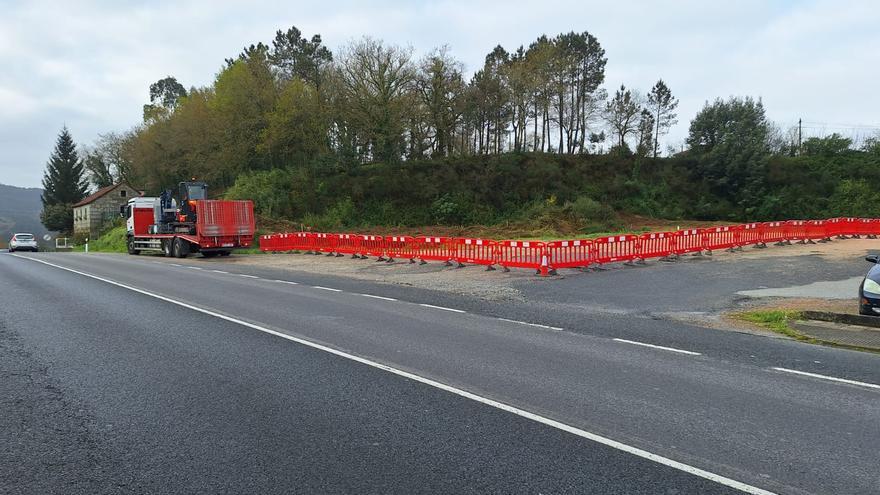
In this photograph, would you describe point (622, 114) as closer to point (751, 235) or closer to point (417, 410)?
point (751, 235)

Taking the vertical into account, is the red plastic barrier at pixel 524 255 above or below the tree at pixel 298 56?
below

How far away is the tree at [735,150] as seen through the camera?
5188cm

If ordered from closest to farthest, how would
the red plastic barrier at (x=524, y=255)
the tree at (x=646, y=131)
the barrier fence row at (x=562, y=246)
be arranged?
the red plastic barrier at (x=524, y=255), the barrier fence row at (x=562, y=246), the tree at (x=646, y=131)

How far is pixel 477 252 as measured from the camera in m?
19.2

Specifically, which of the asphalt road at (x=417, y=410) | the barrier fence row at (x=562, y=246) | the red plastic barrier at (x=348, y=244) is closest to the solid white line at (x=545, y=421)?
the asphalt road at (x=417, y=410)

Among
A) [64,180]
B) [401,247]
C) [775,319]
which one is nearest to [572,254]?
[401,247]

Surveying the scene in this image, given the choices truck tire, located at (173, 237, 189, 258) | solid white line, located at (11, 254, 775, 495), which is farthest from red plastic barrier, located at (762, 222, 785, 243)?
truck tire, located at (173, 237, 189, 258)

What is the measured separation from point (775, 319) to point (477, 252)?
417 inches

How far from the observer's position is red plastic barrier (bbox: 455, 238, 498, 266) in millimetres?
18594

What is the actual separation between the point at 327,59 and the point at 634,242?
154ft

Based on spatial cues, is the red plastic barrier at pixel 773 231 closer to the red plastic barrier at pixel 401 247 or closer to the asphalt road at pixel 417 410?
the red plastic barrier at pixel 401 247

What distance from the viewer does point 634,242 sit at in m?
19.3

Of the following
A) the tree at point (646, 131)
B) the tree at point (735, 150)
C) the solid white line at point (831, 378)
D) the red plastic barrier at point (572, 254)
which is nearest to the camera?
the solid white line at point (831, 378)

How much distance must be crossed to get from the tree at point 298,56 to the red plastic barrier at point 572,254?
41.1 m
